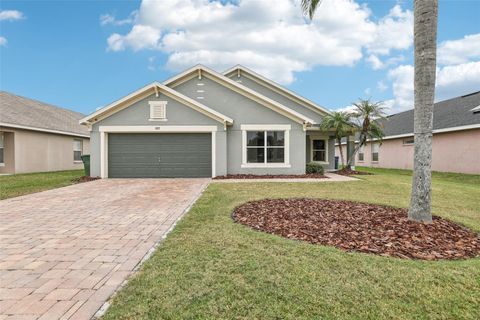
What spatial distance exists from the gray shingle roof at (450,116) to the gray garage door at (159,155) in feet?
55.6

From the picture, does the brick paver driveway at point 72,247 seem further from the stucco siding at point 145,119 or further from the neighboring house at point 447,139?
the neighboring house at point 447,139

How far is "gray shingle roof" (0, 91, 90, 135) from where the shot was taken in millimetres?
18047

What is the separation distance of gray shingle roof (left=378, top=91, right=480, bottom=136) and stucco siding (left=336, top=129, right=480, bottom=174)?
689 millimetres

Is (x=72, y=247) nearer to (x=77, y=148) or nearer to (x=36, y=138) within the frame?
(x=36, y=138)

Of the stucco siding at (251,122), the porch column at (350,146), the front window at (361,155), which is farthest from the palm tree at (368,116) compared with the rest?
the front window at (361,155)

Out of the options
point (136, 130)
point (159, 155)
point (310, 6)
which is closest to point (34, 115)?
point (136, 130)

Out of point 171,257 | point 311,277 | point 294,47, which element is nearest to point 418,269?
point 311,277

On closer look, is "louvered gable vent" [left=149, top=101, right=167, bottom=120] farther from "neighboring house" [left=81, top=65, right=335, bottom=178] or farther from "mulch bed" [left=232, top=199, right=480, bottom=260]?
"mulch bed" [left=232, top=199, right=480, bottom=260]

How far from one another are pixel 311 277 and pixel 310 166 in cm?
1400

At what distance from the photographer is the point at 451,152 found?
773 inches

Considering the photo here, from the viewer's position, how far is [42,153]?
1981cm

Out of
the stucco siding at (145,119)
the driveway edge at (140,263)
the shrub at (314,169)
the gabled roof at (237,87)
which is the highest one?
the gabled roof at (237,87)

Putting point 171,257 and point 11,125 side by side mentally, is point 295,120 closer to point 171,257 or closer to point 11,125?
point 171,257

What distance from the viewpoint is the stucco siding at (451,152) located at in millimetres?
17891
